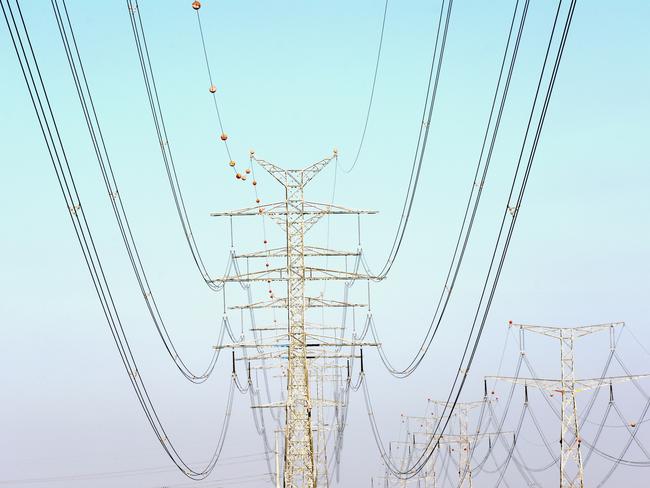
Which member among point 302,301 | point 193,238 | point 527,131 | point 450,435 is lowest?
point 450,435

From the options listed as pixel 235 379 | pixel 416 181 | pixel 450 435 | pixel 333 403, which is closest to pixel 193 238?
pixel 416 181

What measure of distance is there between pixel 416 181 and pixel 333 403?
1283 inches

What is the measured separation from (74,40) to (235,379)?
3630 cm

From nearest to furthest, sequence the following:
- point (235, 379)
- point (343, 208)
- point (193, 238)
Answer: point (193, 238) < point (343, 208) < point (235, 379)

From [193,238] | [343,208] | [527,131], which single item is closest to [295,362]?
[343,208]

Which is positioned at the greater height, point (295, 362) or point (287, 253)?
point (287, 253)

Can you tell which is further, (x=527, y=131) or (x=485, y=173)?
(x=485, y=173)

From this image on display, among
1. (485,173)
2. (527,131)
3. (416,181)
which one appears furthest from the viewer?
(416,181)

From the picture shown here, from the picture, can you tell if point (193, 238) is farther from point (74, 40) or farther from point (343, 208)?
point (343, 208)

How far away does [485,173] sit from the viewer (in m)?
22.3

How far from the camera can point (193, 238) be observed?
3272cm

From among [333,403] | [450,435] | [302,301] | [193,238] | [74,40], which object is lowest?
[450,435]

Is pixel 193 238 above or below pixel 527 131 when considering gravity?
below

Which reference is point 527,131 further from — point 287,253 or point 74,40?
point 287,253
